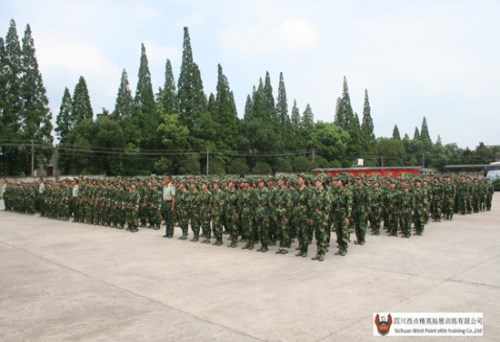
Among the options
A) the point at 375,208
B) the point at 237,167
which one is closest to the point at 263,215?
the point at 375,208

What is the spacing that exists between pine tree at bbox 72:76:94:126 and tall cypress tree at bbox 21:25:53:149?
→ 17.4 feet

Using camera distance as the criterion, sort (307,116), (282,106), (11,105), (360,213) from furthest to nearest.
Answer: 1. (307,116)
2. (282,106)
3. (11,105)
4. (360,213)

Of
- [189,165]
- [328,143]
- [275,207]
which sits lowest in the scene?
[275,207]

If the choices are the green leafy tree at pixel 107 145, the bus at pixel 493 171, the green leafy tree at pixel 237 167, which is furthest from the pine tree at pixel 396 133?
the green leafy tree at pixel 107 145

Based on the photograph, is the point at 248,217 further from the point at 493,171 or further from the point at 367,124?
the point at 367,124

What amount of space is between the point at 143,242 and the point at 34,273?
12.0 ft

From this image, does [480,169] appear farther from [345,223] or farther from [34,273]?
[34,273]

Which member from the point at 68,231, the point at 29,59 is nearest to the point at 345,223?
the point at 68,231

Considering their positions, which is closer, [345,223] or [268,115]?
[345,223]

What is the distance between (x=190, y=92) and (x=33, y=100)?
51.1 feet

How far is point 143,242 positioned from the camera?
1144 cm

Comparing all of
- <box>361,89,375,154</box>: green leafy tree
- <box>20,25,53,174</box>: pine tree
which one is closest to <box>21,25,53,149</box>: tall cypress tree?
<box>20,25,53,174</box>: pine tree

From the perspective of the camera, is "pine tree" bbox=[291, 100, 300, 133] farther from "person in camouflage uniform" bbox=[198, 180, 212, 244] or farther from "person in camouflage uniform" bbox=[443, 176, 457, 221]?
"person in camouflage uniform" bbox=[198, 180, 212, 244]

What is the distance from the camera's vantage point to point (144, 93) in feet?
153
